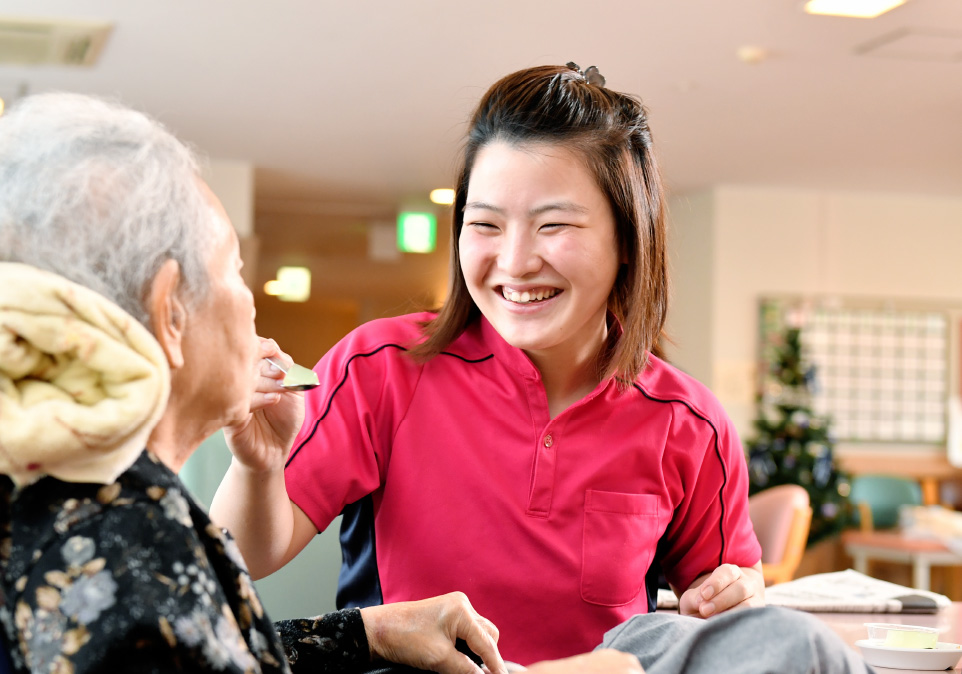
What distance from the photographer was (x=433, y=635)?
113 cm

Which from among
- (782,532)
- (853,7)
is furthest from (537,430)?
(853,7)

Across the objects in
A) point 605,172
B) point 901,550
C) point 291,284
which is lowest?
point 901,550

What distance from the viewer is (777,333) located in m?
7.38

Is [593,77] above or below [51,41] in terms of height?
below

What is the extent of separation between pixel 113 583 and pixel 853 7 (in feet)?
12.9

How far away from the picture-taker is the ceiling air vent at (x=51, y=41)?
4234mm

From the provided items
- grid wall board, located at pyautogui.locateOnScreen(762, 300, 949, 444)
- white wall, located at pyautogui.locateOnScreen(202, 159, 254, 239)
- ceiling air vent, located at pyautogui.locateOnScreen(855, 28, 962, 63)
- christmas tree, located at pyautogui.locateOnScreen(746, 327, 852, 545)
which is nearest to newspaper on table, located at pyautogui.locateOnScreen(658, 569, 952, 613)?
ceiling air vent, located at pyautogui.locateOnScreen(855, 28, 962, 63)

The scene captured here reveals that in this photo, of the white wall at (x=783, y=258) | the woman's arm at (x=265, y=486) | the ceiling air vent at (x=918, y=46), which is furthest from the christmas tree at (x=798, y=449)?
the woman's arm at (x=265, y=486)

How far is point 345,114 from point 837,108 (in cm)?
266

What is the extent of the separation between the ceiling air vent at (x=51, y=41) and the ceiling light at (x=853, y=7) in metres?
2.95

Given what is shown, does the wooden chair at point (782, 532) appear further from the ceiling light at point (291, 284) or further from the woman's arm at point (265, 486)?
the ceiling light at point (291, 284)

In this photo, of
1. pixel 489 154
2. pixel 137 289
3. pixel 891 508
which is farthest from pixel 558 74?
pixel 891 508

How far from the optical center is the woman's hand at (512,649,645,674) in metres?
0.85

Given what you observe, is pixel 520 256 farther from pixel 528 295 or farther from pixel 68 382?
pixel 68 382
